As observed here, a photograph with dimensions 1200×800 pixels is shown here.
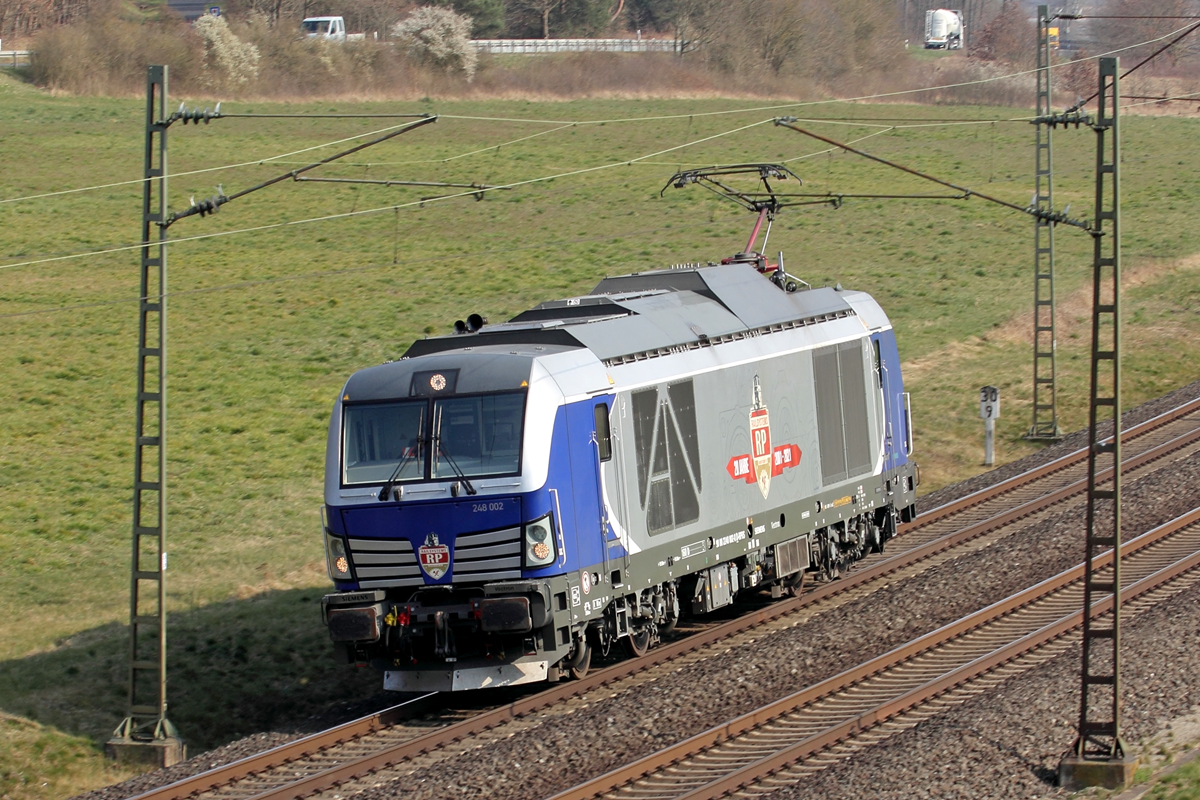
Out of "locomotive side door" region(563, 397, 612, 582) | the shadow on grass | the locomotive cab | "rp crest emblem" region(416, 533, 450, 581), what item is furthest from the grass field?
"locomotive side door" region(563, 397, 612, 582)

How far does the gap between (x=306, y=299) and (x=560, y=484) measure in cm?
2605

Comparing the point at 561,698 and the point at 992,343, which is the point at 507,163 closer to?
the point at 992,343

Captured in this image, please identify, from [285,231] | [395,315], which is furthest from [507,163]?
[395,315]

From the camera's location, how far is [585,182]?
5403 centimetres

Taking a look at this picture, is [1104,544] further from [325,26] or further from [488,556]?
[325,26]

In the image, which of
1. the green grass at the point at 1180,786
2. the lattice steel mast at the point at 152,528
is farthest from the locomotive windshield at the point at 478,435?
the green grass at the point at 1180,786

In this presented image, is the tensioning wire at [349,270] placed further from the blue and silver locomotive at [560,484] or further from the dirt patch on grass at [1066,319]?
the blue and silver locomotive at [560,484]

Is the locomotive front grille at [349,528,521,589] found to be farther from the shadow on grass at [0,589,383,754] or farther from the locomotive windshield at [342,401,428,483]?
the shadow on grass at [0,589,383,754]

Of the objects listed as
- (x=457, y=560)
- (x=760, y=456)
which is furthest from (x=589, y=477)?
(x=760, y=456)

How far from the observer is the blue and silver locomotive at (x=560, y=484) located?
1430 cm

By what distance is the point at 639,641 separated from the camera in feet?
54.6

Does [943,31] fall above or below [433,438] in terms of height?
above

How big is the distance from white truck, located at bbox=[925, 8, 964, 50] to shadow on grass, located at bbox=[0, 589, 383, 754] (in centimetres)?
11164

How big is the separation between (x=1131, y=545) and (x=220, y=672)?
1260cm
